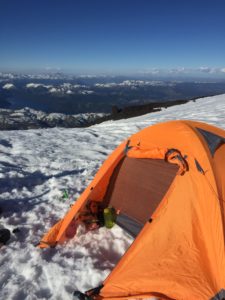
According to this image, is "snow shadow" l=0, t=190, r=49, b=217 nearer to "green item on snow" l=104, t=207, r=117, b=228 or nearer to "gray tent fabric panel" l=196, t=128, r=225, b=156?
"green item on snow" l=104, t=207, r=117, b=228

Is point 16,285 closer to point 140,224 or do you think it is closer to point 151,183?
point 140,224

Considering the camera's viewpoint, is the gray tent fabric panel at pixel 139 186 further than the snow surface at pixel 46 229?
Yes

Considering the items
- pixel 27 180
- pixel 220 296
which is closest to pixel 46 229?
pixel 27 180

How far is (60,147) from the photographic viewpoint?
15.2 m

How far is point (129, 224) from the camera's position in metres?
6.75

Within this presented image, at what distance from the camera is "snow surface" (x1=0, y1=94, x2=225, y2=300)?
16.9 feet

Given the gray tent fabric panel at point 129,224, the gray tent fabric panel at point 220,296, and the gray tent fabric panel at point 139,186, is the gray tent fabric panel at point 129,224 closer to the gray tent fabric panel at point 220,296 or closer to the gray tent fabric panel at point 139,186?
the gray tent fabric panel at point 139,186

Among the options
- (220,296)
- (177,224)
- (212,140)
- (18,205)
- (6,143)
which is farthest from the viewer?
(6,143)

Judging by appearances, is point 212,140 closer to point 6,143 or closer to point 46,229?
point 46,229

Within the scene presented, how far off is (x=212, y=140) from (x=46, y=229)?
13.8 ft

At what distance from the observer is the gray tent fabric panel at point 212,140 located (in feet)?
18.4

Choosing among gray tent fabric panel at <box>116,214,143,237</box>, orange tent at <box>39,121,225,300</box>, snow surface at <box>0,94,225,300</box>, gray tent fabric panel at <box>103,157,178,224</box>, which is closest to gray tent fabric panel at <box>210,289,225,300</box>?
orange tent at <box>39,121,225,300</box>

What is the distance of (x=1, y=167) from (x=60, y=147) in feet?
14.9

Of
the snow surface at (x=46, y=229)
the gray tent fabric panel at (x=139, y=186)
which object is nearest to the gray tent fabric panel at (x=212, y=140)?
the gray tent fabric panel at (x=139, y=186)
